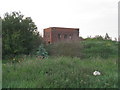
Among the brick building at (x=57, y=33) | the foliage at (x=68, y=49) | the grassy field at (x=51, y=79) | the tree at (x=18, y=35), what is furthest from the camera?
the brick building at (x=57, y=33)

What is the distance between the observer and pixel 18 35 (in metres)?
22.3

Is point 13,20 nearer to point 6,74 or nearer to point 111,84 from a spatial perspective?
point 6,74

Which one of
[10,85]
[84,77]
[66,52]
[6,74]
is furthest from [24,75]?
[66,52]

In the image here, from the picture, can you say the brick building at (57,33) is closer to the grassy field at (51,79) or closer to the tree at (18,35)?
the tree at (18,35)

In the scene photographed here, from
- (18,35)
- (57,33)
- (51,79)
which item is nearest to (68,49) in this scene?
(18,35)

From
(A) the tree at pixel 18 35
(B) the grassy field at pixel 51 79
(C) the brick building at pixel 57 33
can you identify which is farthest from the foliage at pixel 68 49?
(C) the brick building at pixel 57 33

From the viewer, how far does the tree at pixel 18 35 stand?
2220cm

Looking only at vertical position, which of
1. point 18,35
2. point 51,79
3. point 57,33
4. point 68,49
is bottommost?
point 51,79

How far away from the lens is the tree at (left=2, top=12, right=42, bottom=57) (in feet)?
72.8

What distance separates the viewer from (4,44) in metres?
22.0

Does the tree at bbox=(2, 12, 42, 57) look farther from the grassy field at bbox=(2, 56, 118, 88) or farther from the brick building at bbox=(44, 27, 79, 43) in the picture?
the brick building at bbox=(44, 27, 79, 43)

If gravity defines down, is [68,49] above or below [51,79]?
above

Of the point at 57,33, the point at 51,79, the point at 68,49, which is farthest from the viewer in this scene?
the point at 57,33

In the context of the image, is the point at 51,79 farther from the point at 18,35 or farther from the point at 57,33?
the point at 57,33
